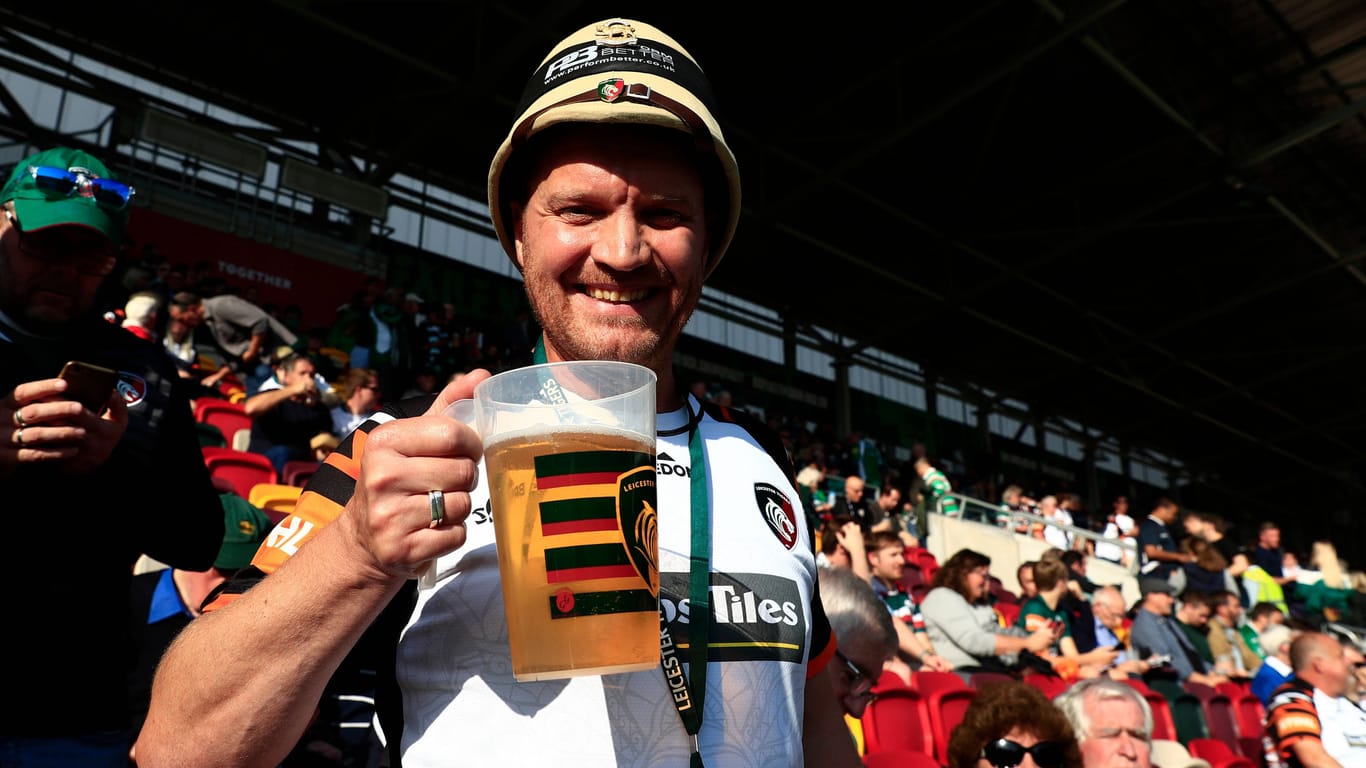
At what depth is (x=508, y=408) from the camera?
2.88ft

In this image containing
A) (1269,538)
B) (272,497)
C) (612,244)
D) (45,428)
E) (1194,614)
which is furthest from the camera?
(1269,538)

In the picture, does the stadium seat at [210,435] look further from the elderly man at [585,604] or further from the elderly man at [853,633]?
the elderly man at [585,604]

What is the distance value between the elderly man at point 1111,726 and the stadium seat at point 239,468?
13.9 ft

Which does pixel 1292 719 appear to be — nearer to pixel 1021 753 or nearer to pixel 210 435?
pixel 1021 753

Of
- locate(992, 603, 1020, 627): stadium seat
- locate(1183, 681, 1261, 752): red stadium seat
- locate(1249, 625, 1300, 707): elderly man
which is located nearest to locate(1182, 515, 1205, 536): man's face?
locate(1249, 625, 1300, 707): elderly man

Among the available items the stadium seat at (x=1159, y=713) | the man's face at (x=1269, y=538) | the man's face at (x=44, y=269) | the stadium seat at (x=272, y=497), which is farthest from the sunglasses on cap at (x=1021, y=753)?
the man's face at (x=1269, y=538)

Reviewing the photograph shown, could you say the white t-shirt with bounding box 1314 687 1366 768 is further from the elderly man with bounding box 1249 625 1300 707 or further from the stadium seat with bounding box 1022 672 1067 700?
the stadium seat with bounding box 1022 672 1067 700

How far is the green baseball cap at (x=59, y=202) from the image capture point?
1662 mm

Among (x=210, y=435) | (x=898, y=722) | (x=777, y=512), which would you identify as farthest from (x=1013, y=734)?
(x=210, y=435)

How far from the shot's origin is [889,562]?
6.53 m

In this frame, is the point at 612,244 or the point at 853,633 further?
the point at 853,633

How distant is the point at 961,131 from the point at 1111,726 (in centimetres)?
1185

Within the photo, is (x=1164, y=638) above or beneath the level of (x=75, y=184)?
beneath

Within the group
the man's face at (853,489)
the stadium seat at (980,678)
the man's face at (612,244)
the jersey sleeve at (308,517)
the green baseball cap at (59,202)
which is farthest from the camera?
the man's face at (853,489)
